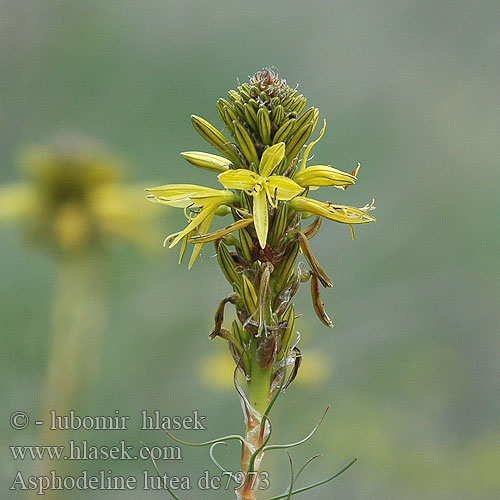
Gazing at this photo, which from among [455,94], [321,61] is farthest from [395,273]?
[321,61]

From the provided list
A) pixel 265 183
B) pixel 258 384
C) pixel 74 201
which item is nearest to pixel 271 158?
pixel 265 183

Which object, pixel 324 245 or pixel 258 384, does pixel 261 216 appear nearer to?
pixel 258 384

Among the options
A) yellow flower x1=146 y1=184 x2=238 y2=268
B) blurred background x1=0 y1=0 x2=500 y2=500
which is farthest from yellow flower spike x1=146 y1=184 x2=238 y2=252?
blurred background x1=0 y1=0 x2=500 y2=500

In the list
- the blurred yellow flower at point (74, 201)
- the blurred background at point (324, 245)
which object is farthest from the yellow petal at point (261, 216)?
the blurred yellow flower at point (74, 201)

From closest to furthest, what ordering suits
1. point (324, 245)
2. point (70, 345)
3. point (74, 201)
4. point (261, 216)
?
point (261, 216), point (70, 345), point (74, 201), point (324, 245)

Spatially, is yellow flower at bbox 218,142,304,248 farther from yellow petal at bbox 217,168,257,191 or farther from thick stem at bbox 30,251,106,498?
thick stem at bbox 30,251,106,498

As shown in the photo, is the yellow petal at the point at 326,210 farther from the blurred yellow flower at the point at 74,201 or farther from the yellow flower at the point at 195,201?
the blurred yellow flower at the point at 74,201

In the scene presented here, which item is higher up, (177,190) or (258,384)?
(177,190)
